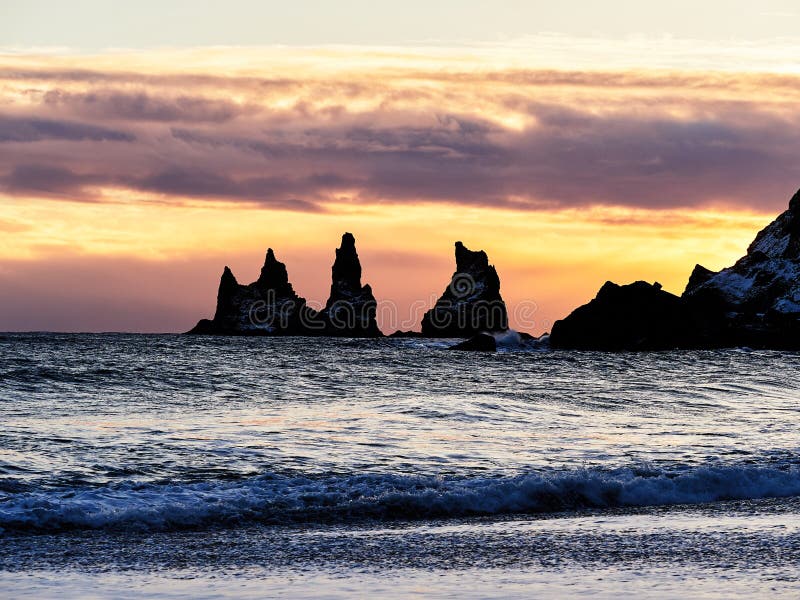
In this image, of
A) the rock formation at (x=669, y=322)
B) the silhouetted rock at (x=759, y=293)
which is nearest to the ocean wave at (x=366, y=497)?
the rock formation at (x=669, y=322)

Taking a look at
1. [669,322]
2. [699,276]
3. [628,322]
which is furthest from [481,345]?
[699,276]

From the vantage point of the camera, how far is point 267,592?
9297 mm

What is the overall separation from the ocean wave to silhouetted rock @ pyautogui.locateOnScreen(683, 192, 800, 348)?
106m

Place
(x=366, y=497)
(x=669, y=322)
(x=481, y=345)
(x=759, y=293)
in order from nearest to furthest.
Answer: (x=366, y=497) → (x=481, y=345) → (x=669, y=322) → (x=759, y=293)

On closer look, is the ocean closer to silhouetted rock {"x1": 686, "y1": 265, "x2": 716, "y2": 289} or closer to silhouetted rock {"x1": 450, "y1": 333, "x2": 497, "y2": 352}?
silhouetted rock {"x1": 450, "y1": 333, "x2": 497, "y2": 352}

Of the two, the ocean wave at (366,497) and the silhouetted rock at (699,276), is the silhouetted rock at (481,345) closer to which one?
the silhouetted rock at (699,276)

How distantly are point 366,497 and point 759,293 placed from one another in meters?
139

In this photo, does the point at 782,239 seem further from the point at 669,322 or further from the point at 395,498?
the point at 395,498

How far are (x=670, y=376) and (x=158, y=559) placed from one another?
45.4 meters

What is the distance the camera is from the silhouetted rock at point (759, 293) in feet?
395

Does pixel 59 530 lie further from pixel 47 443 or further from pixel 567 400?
pixel 567 400

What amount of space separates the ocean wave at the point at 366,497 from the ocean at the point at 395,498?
0.05 m

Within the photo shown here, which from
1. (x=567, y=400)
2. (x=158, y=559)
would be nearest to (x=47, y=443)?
(x=158, y=559)

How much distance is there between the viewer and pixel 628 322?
384 feet
